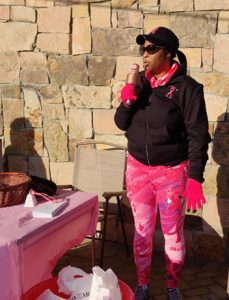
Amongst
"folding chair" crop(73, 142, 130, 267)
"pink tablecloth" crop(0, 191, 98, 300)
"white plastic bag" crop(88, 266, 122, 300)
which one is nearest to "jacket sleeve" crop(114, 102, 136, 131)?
"pink tablecloth" crop(0, 191, 98, 300)

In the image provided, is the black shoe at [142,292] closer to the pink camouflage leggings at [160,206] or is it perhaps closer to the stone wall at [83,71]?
the pink camouflage leggings at [160,206]

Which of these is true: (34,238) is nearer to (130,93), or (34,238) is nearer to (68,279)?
(68,279)

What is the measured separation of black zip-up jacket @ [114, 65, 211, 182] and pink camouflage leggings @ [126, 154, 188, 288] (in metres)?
0.08

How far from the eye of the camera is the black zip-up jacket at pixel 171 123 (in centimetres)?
280

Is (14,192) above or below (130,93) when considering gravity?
below

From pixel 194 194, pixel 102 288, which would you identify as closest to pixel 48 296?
pixel 102 288

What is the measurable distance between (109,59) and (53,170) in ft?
4.41

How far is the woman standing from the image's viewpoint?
9.25ft

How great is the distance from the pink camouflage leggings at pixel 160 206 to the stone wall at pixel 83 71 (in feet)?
4.01

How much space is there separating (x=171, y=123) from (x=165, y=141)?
A: 0.43 ft

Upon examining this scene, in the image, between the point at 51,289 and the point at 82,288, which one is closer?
the point at 82,288

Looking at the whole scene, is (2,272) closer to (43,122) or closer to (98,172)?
(98,172)

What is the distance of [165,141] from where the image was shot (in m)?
2.89

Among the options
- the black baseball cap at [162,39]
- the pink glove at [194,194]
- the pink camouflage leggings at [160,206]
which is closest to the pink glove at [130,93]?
the black baseball cap at [162,39]
